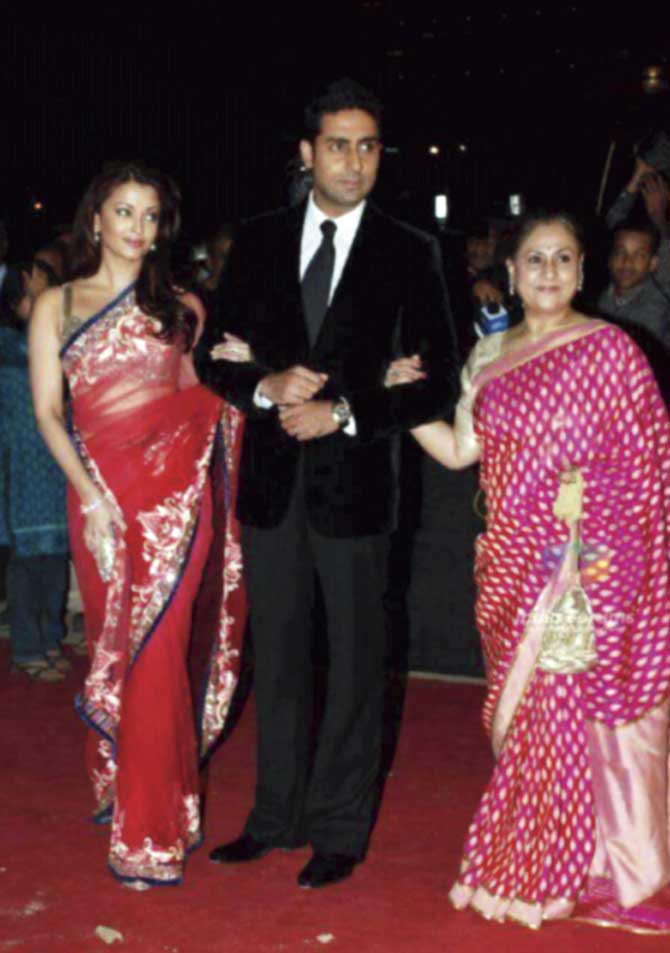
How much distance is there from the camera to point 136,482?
3514mm

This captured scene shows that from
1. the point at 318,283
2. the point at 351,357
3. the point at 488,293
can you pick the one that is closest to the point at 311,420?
the point at 351,357

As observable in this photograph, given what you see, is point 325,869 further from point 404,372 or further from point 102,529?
point 404,372

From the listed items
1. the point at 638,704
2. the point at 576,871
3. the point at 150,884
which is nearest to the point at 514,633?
the point at 638,704

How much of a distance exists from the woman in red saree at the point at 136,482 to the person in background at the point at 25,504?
1671mm

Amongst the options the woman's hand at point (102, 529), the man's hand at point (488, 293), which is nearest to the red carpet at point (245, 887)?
the woman's hand at point (102, 529)

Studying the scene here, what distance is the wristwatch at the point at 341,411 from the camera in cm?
322

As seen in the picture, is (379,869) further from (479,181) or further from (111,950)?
(479,181)

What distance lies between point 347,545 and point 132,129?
9.20 meters

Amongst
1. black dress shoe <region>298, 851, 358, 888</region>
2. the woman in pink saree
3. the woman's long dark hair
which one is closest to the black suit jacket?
the woman in pink saree

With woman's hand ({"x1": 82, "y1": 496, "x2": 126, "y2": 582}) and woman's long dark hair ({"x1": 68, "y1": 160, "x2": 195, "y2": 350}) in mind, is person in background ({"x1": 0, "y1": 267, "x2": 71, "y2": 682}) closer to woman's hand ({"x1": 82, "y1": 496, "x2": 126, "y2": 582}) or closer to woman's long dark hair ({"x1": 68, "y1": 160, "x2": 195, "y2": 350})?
woman's long dark hair ({"x1": 68, "y1": 160, "x2": 195, "y2": 350})

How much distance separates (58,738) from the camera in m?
4.56

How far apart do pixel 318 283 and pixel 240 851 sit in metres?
1.36

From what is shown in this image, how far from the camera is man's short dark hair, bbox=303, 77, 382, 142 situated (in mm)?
3291

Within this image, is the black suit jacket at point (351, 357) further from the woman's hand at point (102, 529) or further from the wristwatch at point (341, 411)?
the woman's hand at point (102, 529)
